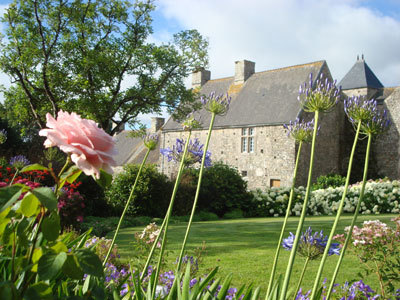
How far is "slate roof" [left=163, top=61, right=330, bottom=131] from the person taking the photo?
882 inches

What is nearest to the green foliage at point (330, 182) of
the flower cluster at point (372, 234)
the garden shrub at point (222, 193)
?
the garden shrub at point (222, 193)

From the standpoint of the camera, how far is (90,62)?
16.2m

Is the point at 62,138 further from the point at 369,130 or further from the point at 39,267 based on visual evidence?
the point at 369,130

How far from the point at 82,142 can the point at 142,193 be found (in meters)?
13.4

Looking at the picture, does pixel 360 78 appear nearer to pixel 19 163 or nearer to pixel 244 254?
pixel 244 254

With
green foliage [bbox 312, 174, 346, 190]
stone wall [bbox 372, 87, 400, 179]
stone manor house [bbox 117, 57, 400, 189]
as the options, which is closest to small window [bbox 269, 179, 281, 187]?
stone manor house [bbox 117, 57, 400, 189]

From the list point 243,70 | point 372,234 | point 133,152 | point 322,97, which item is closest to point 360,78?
point 243,70

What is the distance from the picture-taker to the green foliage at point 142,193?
14281 millimetres

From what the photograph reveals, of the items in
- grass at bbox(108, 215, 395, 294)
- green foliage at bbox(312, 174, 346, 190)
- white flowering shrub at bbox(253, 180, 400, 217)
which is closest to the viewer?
grass at bbox(108, 215, 395, 294)

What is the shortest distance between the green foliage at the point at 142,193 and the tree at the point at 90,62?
3450 mm

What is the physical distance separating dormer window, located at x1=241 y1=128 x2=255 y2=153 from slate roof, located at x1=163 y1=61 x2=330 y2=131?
44 centimetres

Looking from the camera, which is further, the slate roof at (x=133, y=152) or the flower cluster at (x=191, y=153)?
the slate roof at (x=133, y=152)

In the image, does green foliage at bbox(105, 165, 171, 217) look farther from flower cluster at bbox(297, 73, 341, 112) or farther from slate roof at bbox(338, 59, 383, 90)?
slate roof at bbox(338, 59, 383, 90)

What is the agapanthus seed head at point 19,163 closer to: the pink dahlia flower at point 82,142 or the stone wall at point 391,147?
the pink dahlia flower at point 82,142
